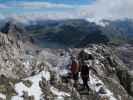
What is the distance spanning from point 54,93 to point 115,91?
929 inches

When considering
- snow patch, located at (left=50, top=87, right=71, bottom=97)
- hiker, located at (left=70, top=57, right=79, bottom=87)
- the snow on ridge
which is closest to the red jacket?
hiker, located at (left=70, top=57, right=79, bottom=87)

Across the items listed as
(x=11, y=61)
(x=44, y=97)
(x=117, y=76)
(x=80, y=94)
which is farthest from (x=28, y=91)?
(x=117, y=76)

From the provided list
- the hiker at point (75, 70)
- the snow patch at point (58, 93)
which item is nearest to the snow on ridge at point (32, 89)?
the snow patch at point (58, 93)

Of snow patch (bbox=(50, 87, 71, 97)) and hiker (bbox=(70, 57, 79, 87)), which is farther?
hiker (bbox=(70, 57, 79, 87))

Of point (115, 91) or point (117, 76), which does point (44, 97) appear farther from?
point (117, 76)

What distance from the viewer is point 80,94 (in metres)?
58.9

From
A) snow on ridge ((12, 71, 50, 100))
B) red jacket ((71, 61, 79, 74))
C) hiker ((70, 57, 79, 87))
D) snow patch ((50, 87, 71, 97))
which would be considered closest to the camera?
snow on ridge ((12, 71, 50, 100))

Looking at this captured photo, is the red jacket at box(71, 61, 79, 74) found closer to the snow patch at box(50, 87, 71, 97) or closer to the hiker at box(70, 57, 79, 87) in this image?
the hiker at box(70, 57, 79, 87)

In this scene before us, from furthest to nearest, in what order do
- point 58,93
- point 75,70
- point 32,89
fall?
point 75,70 → point 58,93 → point 32,89

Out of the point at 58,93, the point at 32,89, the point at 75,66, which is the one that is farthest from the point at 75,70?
the point at 32,89

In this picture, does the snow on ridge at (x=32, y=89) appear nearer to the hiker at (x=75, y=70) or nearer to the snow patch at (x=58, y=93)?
the snow patch at (x=58, y=93)

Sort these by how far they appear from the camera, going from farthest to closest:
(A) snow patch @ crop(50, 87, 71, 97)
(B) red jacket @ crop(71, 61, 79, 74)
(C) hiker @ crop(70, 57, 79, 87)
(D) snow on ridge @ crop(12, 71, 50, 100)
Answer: (C) hiker @ crop(70, 57, 79, 87)
(B) red jacket @ crop(71, 61, 79, 74)
(A) snow patch @ crop(50, 87, 71, 97)
(D) snow on ridge @ crop(12, 71, 50, 100)

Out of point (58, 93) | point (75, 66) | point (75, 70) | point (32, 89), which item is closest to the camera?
point (32, 89)

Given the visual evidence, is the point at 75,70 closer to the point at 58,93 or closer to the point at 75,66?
the point at 75,66
